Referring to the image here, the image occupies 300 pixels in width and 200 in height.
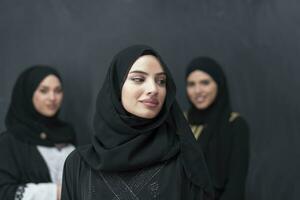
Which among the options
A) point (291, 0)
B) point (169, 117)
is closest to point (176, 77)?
point (291, 0)

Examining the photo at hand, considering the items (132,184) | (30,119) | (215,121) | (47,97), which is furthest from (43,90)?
(132,184)

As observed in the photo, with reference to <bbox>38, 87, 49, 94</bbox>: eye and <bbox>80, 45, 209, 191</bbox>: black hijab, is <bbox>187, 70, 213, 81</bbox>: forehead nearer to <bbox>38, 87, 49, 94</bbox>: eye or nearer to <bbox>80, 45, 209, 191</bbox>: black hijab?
<bbox>38, 87, 49, 94</bbox>: eye

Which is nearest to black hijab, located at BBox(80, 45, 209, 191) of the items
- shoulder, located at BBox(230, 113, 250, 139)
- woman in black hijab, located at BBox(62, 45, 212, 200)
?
woman in black hijab, located at BBox(62, 45, 212, 200)

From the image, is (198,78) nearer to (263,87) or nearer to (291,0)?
(263,87)

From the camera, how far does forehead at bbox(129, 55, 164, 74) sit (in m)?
1.54

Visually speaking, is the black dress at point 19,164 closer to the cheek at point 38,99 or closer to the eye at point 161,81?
the cheek at point 38,99

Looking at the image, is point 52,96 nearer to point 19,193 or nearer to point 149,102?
point 19,193

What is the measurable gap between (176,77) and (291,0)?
93cm

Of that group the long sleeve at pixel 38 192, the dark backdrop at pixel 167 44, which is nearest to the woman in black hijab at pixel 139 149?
the long sleeve at pixel 38 192

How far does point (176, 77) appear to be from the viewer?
309 centimetres

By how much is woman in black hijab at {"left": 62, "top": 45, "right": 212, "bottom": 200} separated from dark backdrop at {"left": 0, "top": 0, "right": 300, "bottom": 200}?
1.49 m

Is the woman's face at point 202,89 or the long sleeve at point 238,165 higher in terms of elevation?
the woman's face at point 202,89

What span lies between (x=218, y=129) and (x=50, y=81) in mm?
1031

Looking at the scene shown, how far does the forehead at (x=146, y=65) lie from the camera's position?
1.54 meters
